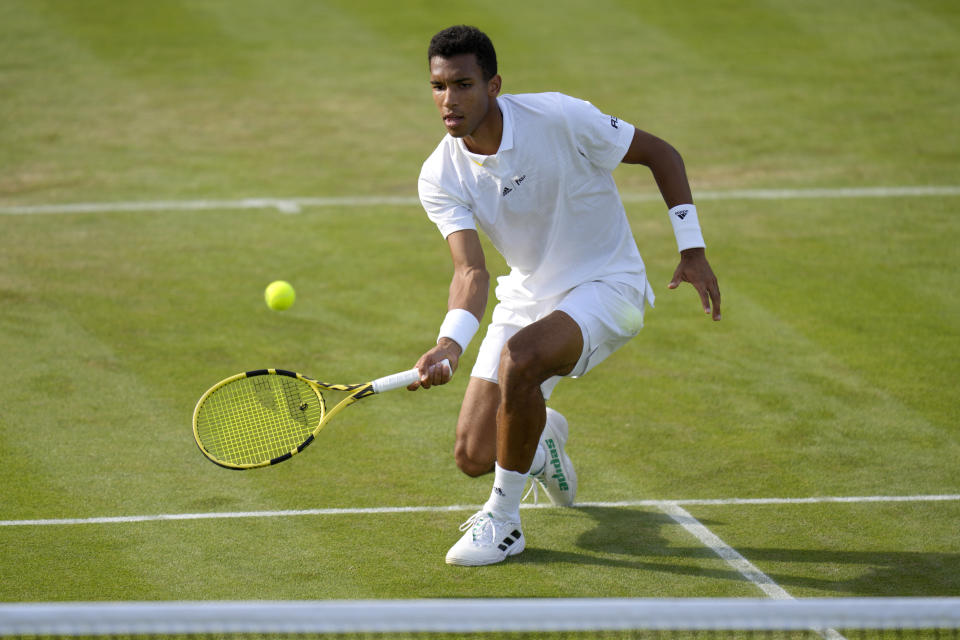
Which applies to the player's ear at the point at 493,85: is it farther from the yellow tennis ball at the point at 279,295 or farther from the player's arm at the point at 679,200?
the yellow tennis ball at the point at 279,295

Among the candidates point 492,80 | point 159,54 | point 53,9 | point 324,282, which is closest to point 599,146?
point 492,80

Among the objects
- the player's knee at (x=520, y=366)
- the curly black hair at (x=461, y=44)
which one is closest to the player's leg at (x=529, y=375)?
the player's knee at (x=520, y=366)

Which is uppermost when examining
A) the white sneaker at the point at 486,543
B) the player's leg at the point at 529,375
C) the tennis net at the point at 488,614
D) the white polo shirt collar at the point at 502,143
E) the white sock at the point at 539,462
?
the white polo shirt collar at the point at 502,143

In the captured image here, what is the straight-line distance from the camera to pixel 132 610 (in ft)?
10.1

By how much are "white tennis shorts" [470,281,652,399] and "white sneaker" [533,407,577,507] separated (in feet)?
1.01

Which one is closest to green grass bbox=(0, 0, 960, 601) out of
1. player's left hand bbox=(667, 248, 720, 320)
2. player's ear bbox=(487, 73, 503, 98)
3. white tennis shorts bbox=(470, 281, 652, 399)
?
white tennis shorts bbox=(470, 281, 652, 399)

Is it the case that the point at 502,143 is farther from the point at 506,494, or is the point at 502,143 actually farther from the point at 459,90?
the point at 506,494

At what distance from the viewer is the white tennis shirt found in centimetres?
571

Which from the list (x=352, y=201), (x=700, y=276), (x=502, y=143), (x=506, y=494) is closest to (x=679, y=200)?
(x=700, y=276)

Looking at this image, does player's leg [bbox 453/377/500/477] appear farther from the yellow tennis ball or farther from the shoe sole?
the yellow tennis ball

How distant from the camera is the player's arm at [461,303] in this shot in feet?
16.7

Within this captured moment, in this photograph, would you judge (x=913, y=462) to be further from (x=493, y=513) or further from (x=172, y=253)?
(x=172, y=253)

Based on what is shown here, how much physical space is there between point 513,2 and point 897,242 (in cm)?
794

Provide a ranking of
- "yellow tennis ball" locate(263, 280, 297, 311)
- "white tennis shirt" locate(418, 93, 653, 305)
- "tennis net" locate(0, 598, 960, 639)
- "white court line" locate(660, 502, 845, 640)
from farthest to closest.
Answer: "yellow tennis ball" locate(263, 280, 297, 311), "white tennis shirt" locate(418, 93, 653, 305), "white court line" locate(660, 502, 845, 640), "tennis net" locate(0, 598, 960, 639)
